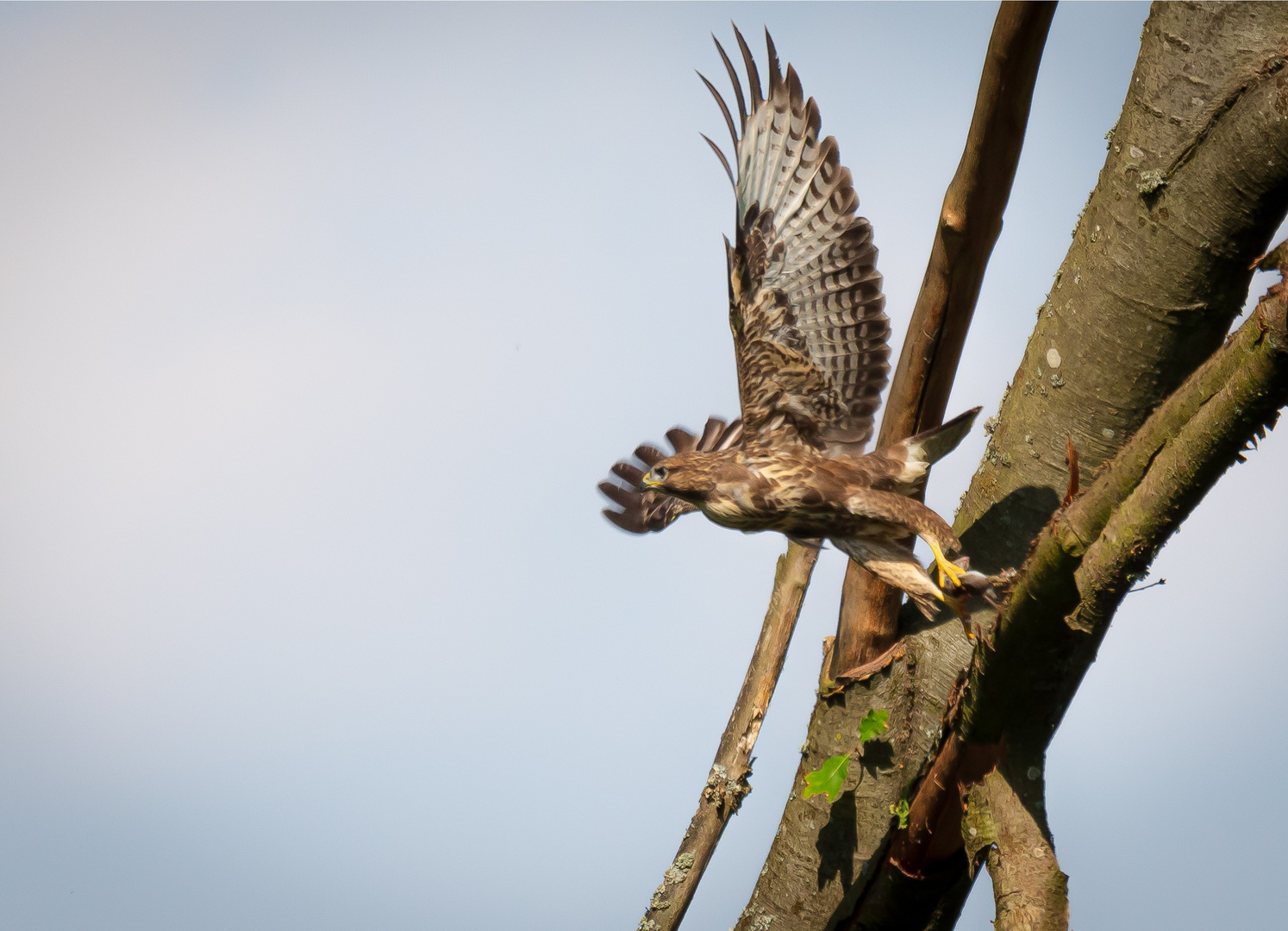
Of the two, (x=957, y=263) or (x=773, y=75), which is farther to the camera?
(x=773, y=75)

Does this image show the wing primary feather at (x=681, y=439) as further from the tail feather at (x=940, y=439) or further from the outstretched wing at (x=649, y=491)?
the tail feather at (x=940, y=439)

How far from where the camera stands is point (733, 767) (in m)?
4.71

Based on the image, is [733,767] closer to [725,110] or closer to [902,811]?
[902,811]

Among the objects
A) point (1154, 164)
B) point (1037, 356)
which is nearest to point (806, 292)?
point (1037, 356)

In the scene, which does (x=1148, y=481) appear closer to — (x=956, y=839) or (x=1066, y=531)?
(x=1066, y=531)

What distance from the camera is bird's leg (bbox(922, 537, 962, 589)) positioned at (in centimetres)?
384

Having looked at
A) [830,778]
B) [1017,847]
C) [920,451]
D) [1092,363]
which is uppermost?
[920,451]

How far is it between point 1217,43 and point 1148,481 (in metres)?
1.35

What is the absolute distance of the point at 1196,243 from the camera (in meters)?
3.09

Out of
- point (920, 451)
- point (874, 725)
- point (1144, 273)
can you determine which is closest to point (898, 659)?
point (874, 725)

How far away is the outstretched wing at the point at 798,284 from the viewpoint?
4.68 m

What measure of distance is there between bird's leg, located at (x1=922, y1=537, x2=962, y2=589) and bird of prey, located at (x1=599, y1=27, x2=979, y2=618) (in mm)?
171

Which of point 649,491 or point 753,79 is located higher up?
point 753,79

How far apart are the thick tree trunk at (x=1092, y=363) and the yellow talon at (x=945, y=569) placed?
0.11 meters
